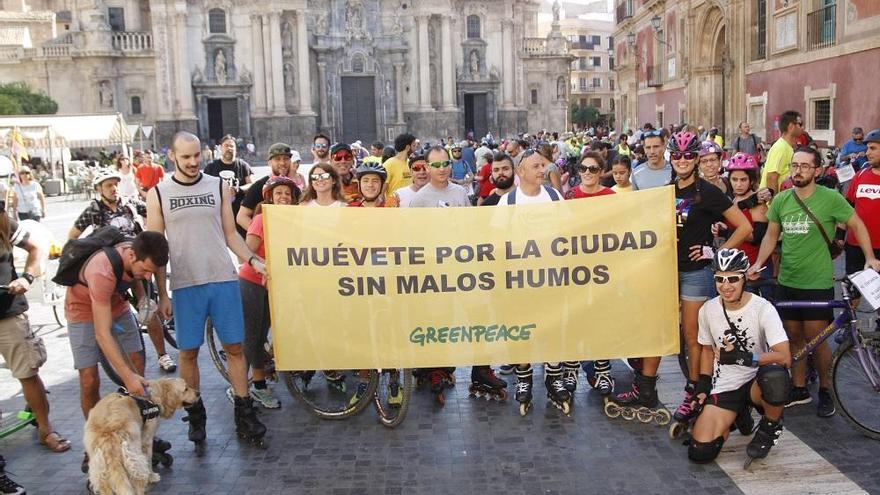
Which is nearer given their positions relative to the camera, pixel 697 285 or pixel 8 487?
pixel 8 487

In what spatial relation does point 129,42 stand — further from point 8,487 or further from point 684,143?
point 684,143

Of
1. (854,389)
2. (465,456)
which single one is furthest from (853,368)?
(465,456)

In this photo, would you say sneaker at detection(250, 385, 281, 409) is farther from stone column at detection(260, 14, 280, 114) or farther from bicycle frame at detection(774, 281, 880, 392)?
stone column at detection(260, 14, 280, 114)

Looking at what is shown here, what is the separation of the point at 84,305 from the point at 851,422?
19.0ft

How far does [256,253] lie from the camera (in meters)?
7.12

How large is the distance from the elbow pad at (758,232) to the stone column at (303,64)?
4271cm

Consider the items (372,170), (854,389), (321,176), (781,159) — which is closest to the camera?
(854,389)

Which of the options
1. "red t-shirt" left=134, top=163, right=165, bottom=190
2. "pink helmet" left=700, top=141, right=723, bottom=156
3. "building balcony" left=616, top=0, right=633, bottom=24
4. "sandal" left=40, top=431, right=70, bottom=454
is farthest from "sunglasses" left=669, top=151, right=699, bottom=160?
"building balcony" left=616, top=0, right=633, bottom=24

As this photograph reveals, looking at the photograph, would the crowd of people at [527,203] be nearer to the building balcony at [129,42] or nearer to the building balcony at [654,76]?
the building balcony at [654,76]

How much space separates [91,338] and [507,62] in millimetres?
49467

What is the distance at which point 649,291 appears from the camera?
6465 millimetres

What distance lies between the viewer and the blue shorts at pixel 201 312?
20.4 ft

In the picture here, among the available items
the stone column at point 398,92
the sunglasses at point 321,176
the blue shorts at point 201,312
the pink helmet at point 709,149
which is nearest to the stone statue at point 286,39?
the stone column at point 398,92

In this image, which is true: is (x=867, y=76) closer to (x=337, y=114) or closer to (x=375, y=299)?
(x=375, y=299)
